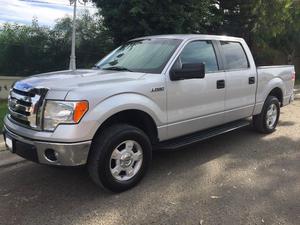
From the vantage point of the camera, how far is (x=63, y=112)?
3.84 meters

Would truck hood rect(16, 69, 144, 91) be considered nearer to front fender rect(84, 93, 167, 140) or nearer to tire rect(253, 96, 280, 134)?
front fender rect(84, 93, 167, 140)

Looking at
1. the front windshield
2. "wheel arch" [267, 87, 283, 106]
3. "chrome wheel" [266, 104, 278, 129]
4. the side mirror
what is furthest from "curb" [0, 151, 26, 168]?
"wheel arch" [267, 87, 283, 106]

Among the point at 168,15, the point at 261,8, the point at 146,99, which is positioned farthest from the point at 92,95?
the point at 261,8

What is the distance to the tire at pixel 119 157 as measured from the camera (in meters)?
4.04

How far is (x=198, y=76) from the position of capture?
15.7ft

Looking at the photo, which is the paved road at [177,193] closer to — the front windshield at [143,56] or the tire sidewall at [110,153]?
the tire sidewall at [110,153]

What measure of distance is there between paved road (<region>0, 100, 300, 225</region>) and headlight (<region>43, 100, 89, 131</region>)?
925mm

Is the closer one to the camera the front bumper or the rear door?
the front bumper

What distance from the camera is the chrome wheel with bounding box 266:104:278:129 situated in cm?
699

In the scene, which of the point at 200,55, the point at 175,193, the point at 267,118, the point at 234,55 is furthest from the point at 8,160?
the point at 267,118

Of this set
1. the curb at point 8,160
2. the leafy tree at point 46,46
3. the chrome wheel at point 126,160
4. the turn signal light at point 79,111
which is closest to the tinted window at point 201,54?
the chrome wheel at point 126,160

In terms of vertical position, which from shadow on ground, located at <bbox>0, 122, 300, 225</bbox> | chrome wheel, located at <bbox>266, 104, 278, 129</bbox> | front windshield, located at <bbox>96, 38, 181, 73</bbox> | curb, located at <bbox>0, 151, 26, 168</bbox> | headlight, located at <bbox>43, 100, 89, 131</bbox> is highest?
front windshield, located at <bbox>96, 38, 181, 73</bbox>

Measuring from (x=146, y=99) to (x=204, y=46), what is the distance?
1.61 m

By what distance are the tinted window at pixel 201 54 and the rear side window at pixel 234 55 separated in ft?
1.07
